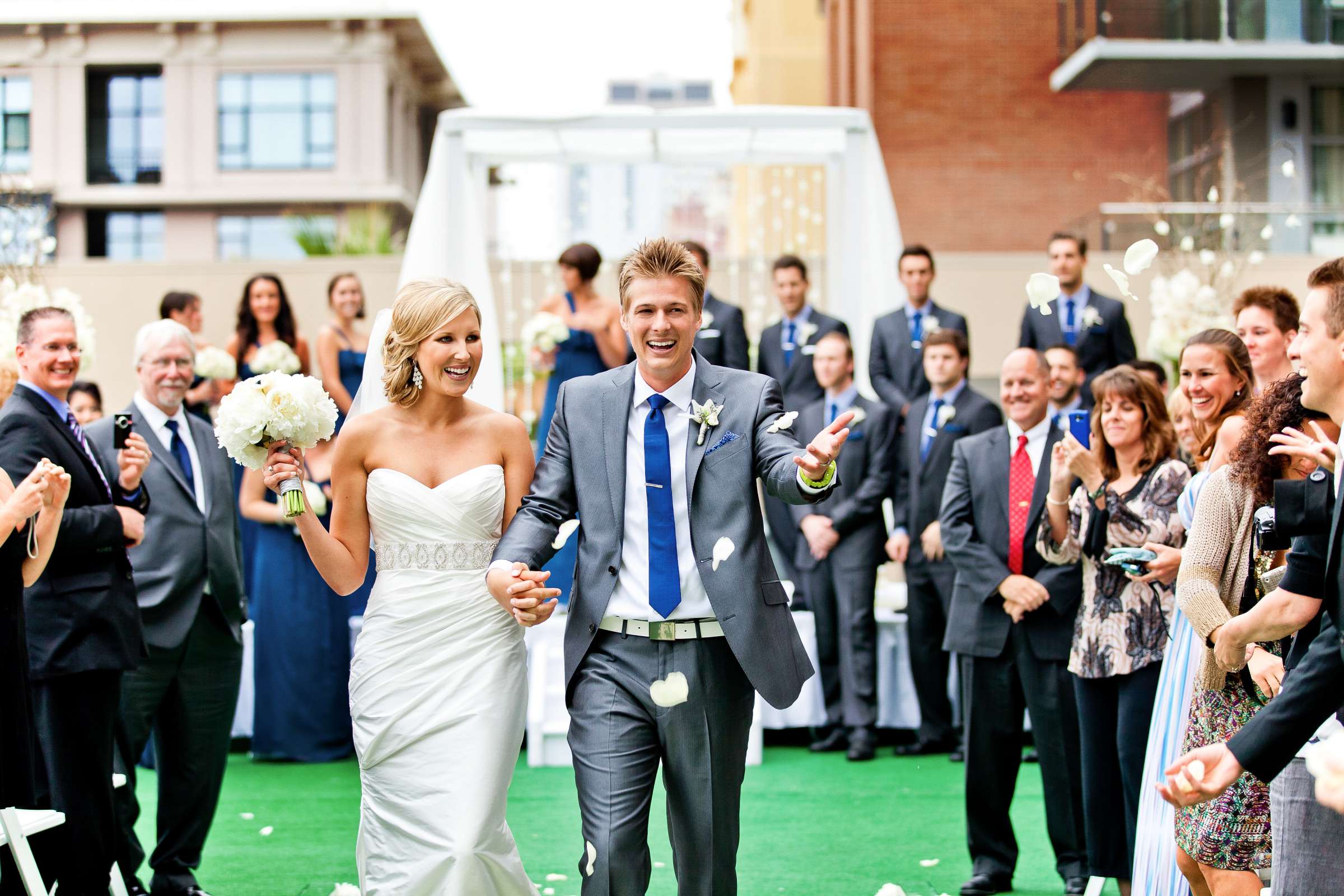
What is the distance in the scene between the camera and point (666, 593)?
377 centimetres

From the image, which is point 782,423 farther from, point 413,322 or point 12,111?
point 12,111

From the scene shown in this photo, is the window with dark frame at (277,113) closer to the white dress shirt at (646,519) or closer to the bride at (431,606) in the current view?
the bride at (431,606)

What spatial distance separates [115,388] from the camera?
14734 millimetres

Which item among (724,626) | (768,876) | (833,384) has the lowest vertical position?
(768,876)

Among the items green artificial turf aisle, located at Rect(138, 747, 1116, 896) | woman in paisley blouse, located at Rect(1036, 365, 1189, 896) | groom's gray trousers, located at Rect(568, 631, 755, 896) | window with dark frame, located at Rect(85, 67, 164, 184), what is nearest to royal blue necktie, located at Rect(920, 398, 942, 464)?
green artificial turf aisle, located at Rect(138, 747, 1116, 896)

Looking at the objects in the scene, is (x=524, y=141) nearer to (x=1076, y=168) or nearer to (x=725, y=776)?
(x=725, y=776)

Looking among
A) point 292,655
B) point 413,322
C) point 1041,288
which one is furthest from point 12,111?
point 1041,288

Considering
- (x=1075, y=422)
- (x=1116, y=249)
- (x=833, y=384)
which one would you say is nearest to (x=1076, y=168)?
(x=1116, y=249)

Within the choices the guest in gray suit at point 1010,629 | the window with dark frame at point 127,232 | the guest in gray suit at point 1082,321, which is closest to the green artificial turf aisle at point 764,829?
the guest in gray suit at point 1010,629

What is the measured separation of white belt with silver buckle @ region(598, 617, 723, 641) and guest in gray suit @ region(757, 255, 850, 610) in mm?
4585

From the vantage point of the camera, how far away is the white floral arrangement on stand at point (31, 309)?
228 inches

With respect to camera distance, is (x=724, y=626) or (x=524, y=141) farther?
(x=524, y=141)

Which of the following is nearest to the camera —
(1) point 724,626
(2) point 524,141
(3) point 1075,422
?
(1) point 724,626

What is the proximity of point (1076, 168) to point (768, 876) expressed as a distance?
14.8 metres
